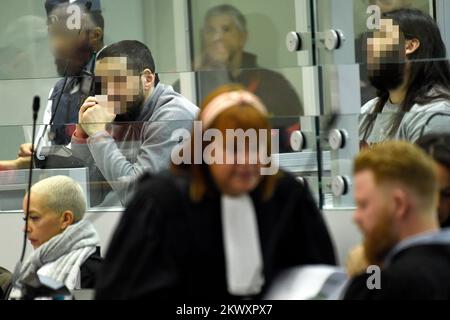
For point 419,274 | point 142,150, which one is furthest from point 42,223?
point 419,274

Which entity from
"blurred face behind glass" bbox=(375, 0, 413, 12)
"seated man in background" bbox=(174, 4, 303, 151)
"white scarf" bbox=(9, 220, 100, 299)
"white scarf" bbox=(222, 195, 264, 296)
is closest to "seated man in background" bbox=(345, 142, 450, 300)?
"white scarf" bbox=(222, 195, 264, 296)

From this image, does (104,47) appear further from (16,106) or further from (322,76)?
(322,76)

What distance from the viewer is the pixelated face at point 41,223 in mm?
4301

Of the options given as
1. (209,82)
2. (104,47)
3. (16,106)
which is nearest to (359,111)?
(209,82)

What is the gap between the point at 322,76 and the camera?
14.6 ft

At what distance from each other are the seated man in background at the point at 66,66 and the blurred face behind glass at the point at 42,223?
325 millimetres

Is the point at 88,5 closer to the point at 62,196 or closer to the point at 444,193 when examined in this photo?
the point at 62,196

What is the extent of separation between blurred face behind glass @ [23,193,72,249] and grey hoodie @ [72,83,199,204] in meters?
0.20

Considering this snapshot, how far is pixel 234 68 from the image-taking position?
4418 mm

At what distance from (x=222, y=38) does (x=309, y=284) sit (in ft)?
4.89

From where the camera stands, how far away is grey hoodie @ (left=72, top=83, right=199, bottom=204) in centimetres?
438

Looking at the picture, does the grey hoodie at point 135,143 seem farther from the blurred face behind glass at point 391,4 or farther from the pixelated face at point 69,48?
the blurred face behind glass at point 391,4

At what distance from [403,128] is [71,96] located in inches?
44.9

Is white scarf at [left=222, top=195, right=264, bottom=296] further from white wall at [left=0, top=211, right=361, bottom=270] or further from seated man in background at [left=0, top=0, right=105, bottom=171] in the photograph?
seated man in background at [left=0, top=0, right=105, bottom=171]
